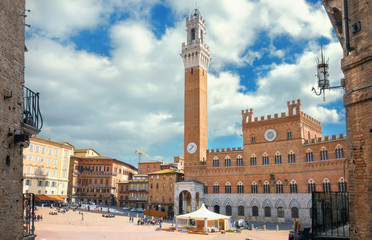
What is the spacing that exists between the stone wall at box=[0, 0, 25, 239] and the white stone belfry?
50.7 m

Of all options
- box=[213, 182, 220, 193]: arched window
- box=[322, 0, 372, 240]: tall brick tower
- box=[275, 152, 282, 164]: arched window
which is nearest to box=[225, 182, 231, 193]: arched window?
box=[213, 182, 220, 193]: arched window

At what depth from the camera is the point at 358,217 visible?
8180mm

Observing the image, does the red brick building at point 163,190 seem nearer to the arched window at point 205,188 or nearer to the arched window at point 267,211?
the arched window at point 205,188

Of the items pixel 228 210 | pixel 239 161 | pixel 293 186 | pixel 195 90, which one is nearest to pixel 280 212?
pixel 293 186

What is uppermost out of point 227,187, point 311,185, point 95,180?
point 95,180

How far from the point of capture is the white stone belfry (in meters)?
60.0

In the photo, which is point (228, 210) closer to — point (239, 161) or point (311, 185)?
point (239, 161)

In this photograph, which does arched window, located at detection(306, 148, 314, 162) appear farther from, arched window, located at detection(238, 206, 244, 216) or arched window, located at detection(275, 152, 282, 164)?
arched window, located at detection(238, 206, 244, 216)

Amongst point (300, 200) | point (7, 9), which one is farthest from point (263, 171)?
point (7, 9)

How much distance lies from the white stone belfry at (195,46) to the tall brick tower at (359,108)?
51100mm

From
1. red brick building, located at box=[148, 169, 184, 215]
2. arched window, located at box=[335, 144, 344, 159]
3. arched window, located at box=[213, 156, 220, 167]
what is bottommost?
Result: red brick building, located at box=[148, 169, 184, 215]

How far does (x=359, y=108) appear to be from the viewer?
854 cm

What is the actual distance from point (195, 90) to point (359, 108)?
5029cm

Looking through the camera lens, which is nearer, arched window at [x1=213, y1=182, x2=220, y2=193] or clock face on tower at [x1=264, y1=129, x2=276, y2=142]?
clock face on tower at [x1=264, y1=129, x2=276, y2=142]
